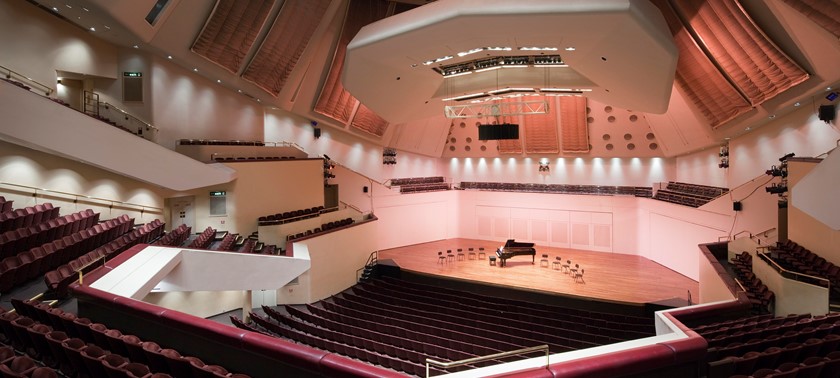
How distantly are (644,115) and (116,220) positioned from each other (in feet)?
55.1

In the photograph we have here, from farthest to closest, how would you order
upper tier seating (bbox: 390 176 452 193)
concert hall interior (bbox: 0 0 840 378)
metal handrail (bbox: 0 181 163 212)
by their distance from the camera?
upper tier seating (bbox: 390 176 452 193)
metal handrail (bbox: 0 181 163 212)
concert hall interior (bbox: 0 0 840 378)

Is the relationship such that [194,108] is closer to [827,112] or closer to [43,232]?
[43,232]

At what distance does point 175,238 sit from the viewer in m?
10.0

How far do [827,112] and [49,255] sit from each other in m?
14.5

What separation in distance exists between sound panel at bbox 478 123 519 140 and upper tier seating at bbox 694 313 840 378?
813cm

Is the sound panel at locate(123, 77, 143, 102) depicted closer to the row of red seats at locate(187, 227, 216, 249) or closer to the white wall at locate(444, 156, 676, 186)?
the row of red seats at locate(187, 227, 216, 249)

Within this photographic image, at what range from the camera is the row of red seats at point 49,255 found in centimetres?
603

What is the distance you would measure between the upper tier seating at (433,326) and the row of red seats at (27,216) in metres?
4.07

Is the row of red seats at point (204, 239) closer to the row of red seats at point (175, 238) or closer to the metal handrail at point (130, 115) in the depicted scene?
the row of red seats at point (175, 238)

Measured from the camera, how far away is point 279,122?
16.9 metres

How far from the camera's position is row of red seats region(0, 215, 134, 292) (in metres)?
6.03

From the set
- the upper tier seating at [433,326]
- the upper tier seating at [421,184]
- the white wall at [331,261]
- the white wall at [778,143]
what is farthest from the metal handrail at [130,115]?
the white wall at [778,143]

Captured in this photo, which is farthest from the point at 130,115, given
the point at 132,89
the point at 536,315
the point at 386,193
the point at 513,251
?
the point at 513,251

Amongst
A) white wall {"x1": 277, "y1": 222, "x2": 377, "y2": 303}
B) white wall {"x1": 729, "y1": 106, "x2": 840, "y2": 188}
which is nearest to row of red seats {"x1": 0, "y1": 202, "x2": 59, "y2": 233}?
white wall {"x1": 277, "y1": 222, "x2": 377, "y2": 303}
